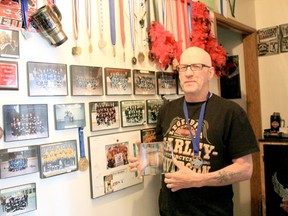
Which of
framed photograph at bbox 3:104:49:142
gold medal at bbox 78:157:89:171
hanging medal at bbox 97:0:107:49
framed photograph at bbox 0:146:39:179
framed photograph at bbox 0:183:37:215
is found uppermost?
hanging medal at bbox 97:0:107:49

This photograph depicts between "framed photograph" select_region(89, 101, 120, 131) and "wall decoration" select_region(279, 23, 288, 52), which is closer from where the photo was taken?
"framed photograph" select_region(89, 101, 120, 131)

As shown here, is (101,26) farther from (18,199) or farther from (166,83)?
(18,199)

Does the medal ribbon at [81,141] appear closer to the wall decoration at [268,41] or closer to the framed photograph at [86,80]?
the framed photograph at [86,80]

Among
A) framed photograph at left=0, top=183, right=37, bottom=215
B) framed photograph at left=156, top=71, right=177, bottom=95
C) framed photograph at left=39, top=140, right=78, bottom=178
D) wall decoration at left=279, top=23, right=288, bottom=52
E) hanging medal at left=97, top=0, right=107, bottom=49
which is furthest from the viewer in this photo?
wall decoration at left=279, top=23, right=288, bottom=52

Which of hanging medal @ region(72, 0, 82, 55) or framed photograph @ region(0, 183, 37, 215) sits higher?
hanging medal @ region(72, 0, 82, 55)

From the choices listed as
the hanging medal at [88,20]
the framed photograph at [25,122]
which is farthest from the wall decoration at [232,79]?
the framed photograph at [25,122]

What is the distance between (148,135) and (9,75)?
0.85m

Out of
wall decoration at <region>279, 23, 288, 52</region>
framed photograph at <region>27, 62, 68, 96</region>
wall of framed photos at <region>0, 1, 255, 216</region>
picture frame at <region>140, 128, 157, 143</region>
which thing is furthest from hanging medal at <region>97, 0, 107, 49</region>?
wall decoration at <region>279, 23, 288, 52</region>

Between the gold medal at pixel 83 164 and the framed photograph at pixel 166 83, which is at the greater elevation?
the framed photograph at pixel 166 83

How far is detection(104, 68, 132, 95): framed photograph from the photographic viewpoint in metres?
1.40

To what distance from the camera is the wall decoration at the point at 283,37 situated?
8.98 feet

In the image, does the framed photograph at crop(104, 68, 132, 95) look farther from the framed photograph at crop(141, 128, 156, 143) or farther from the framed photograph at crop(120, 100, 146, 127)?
the framed photograph at crop(141, 128, 156, 143)

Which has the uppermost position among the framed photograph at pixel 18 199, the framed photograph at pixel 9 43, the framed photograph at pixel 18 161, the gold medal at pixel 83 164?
the framed photograph at pixel 9 43

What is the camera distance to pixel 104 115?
137 centimetres
